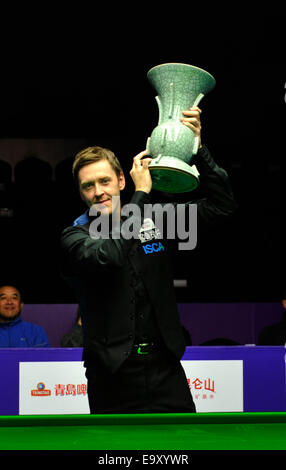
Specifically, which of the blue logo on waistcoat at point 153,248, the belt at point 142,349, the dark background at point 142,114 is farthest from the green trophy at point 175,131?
the dark background at point 142,114

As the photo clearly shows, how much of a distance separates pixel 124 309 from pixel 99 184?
1.61 ft

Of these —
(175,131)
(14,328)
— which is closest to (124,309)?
(175,131)

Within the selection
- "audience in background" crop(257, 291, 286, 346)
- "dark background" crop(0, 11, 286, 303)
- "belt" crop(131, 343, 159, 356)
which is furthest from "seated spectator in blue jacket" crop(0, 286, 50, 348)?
"belt" crop(131, 343, 159, 356)

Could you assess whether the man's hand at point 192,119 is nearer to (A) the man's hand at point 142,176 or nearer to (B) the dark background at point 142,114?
(A) the man's hand at point 142,176

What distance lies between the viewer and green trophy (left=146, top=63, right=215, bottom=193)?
89.9 inches

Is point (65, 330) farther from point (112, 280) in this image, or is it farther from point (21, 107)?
point (112, 280)

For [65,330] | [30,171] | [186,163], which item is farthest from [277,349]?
[30,171]

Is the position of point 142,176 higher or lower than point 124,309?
higher

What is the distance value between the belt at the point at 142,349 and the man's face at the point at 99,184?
51cm

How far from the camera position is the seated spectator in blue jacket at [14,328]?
579 centimetres

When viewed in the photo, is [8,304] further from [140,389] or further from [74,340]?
[140,389]

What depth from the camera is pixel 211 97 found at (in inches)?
278

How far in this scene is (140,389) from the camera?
2080 millimetres

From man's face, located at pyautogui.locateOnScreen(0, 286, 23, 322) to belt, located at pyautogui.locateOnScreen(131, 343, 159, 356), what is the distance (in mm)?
4010
